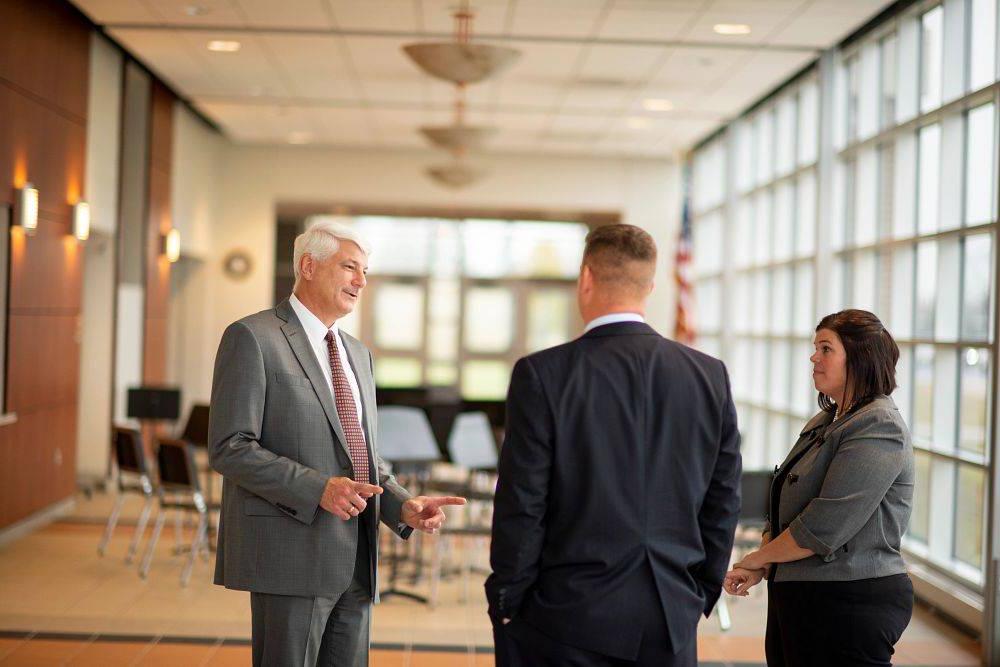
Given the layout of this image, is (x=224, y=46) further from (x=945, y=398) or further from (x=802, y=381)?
(x=945, y=398)

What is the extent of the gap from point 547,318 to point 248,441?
572 inches

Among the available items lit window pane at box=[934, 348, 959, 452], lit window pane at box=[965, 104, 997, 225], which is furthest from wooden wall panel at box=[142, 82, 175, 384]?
lit window pane at box=[965, 104, 997, 225]

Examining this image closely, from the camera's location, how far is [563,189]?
16.2 m

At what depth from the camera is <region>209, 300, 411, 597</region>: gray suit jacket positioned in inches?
117

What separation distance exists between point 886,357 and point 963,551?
464cm

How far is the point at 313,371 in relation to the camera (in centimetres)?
311

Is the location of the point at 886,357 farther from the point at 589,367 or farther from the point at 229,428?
the point at 229,428

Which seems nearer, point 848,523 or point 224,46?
point 848,523

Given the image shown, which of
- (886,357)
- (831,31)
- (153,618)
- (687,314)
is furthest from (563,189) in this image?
(886,357)

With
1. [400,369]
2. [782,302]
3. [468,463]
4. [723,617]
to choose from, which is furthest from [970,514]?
[400,369]

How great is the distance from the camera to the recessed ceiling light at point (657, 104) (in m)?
11.8

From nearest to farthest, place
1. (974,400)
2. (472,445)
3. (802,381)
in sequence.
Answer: (974,400)
(472,445)
(802,381)

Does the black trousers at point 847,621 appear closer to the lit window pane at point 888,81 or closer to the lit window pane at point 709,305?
the lit window pane at point 888,81

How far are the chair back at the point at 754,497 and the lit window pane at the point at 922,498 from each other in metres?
1.36
